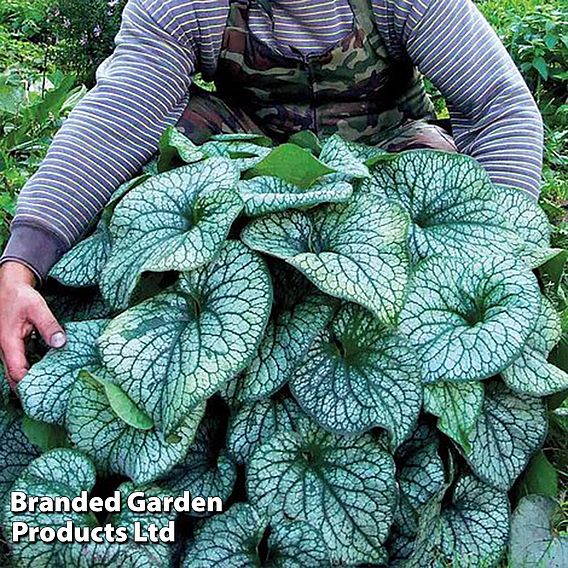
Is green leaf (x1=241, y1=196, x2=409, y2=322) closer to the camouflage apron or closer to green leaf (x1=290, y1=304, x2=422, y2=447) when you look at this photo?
green leaf (x1=290, y1=304, x2=422, y2=447)

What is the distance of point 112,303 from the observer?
4.94 ft

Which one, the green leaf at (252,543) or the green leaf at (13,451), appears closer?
the green leaf at (252,543)


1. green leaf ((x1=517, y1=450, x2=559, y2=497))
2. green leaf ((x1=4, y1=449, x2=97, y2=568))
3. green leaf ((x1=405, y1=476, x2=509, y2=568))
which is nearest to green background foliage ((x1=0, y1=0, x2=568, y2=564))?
green leaf ((x1=517, y1=450, x2=559, y2=497))

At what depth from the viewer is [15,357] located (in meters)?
1.59

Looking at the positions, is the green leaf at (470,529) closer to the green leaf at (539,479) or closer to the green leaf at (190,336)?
the green leaf at (539,479)

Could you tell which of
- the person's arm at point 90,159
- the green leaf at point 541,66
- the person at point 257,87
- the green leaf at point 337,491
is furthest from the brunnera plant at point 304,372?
the green leaf at point 541,66

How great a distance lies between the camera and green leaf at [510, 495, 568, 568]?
4.97 ft

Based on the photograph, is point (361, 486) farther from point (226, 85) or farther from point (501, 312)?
point (226, 85)

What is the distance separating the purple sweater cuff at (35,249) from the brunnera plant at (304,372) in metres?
0.16

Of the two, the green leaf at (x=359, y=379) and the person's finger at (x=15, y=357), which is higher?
the green leaf at (x=359, y=379)

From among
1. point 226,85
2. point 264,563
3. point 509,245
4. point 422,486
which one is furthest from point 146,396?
point 226,85

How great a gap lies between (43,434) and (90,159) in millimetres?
499

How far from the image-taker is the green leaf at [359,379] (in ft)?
4.64

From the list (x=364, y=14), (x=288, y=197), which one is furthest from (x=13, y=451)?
(x=364, y=14)
